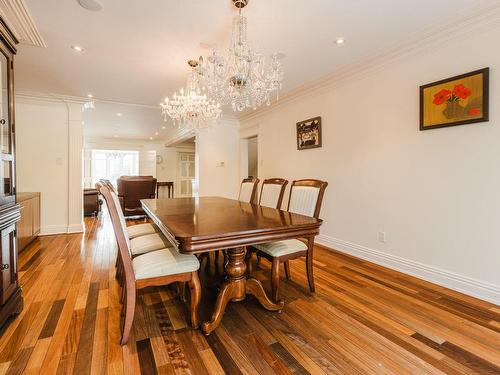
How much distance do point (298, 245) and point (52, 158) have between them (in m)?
4.58

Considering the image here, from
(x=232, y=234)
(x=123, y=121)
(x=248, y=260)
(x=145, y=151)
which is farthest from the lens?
(x=145, y=151)

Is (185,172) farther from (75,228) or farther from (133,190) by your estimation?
(75,228)

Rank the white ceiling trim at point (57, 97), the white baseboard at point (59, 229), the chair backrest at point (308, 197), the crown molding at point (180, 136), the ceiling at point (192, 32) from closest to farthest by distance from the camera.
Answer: the ceiling at point (192, 32)
the chair backrest at point (308, 197)
the white ceiling trim at point (57, 97)
the white baseboard at point (59, 229)
the crown molding at point (180, 136)

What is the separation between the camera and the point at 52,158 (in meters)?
4.45

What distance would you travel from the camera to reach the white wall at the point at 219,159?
19.1ft

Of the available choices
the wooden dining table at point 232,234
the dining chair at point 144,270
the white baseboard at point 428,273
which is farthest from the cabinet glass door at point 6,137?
the white baseboard at point 428,273

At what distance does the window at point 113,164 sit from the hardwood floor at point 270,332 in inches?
311

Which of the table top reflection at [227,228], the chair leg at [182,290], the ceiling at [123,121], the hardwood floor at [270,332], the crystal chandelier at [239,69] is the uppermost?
the ceiling at [123,121]

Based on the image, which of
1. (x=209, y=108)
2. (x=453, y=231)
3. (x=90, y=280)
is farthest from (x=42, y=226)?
(x=453, y=231)

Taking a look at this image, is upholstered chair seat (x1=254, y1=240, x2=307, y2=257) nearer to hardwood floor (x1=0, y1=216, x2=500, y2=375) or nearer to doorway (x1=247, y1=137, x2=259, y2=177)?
hardwood floor (x1=0, y1=216, x2=500, y2=375)

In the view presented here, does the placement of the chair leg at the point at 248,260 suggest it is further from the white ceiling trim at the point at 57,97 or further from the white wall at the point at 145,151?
the white wall at the point at 145,151

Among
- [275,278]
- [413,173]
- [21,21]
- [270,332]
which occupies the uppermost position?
[21,21]

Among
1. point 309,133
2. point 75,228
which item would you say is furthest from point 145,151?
point 309,133

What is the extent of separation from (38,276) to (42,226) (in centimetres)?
237
